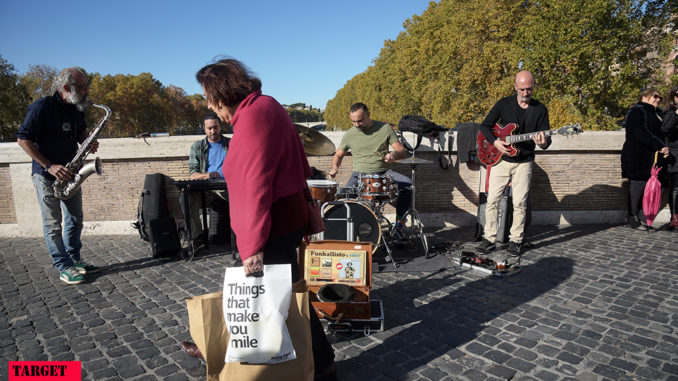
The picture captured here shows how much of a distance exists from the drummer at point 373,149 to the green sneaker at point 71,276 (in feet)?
12.0

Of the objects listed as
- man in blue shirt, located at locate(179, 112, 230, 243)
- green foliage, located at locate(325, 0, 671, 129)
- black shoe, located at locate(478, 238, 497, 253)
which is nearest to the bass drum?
black shoe, located at locate(478, 238, 497, 253)

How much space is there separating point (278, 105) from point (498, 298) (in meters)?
3.28

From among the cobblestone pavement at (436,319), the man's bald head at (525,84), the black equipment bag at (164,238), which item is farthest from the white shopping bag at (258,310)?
the man's bald head at (525,84)

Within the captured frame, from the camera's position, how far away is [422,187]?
24.8 ft

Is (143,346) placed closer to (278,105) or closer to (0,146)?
(278,105)

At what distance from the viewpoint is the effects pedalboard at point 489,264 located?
5.04 meters

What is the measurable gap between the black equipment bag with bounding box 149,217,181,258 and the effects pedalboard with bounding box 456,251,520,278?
4.09m

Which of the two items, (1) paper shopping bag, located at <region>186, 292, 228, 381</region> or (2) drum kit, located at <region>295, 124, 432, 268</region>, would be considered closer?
(1) paper shopping bag, located at <region>186, 292, 228, 381</region>

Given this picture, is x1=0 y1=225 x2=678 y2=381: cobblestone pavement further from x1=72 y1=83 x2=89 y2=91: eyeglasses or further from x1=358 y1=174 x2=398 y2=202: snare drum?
x1=72 y1=83 x2=89 y2=91: eyeglasses

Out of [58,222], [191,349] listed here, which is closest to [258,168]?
[191,349]

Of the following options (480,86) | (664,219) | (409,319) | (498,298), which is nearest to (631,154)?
(664,219)

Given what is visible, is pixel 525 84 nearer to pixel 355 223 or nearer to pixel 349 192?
pixel 349 192

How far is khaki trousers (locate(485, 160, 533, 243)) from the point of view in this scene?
18.8ft

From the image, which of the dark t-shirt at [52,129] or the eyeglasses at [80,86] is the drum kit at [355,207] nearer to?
the eyeglasses at [80,86]
